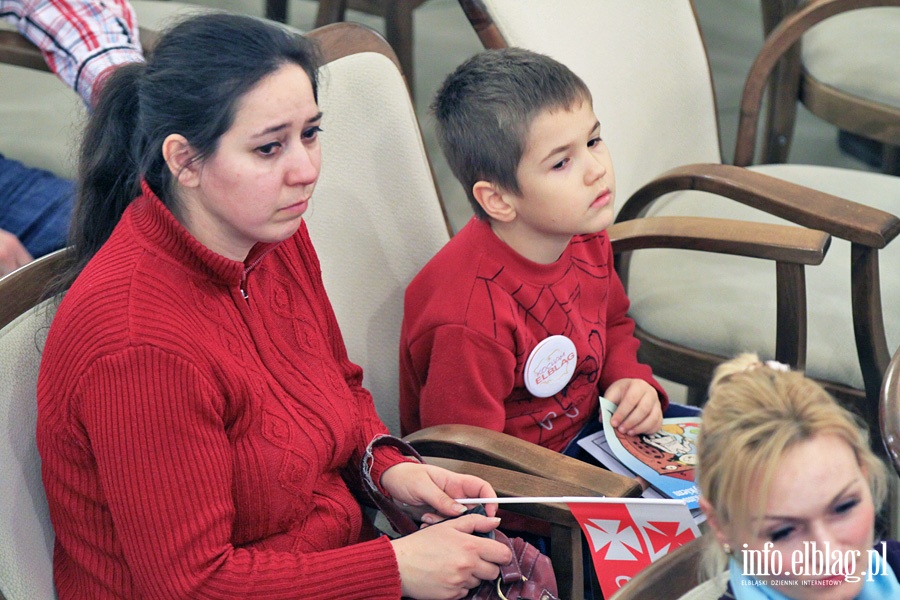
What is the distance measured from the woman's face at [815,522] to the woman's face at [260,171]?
55 centimetres

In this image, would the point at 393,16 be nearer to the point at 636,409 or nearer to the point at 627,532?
the point at 636,409

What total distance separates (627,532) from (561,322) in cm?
35

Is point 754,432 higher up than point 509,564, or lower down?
higher up

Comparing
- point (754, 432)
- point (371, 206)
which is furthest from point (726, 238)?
point (754, 432)

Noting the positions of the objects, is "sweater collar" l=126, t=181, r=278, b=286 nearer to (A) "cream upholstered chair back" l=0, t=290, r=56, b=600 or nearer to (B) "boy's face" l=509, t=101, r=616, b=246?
(A) "cream upholstered chair back" l=0, t=290, r=56, b=600

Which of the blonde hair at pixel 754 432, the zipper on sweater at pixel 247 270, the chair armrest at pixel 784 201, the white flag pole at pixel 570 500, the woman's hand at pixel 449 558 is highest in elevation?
the blonde hair at pixel 754 432

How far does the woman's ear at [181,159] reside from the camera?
1037mm

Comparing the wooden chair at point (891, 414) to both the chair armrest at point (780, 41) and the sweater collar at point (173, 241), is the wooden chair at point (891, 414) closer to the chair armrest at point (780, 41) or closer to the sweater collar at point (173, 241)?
the sweater collar at point (173, 241)

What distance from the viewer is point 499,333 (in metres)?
1.38

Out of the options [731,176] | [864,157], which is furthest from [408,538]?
[864,157]

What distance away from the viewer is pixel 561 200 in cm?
138

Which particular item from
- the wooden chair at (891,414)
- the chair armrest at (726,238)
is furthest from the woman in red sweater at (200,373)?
the chair armrest at (726,238)

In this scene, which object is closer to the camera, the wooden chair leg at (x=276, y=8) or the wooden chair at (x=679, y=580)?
the wooden chair at (x=679, y=580)

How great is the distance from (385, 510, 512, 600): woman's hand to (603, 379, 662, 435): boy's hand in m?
0.34
